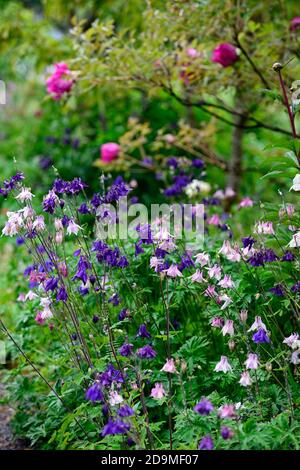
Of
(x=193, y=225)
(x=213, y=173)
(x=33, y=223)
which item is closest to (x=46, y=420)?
(x=33, y=223)

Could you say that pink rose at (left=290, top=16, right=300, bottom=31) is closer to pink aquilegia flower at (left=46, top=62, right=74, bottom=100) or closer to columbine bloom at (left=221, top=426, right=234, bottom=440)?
pink aquilegia flower at (left=46, top=62, right=74, bottom=100)

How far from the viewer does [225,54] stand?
3400 mm

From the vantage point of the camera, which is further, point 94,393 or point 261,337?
point 261,337

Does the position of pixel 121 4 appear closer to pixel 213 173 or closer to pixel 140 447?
pixel 213 173

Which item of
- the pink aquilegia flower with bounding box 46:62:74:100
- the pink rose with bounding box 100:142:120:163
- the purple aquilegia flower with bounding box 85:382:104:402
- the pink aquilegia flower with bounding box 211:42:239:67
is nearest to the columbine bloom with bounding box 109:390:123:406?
the purple aquilegia flower with bounding box 85:382:104:402

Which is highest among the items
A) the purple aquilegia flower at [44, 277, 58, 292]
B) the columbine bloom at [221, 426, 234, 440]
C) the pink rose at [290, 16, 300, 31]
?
the pink rose at [290, 16, 300, 31]

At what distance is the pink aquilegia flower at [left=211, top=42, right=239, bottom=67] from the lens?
3383mm

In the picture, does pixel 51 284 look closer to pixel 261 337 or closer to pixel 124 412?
pixel 124 412

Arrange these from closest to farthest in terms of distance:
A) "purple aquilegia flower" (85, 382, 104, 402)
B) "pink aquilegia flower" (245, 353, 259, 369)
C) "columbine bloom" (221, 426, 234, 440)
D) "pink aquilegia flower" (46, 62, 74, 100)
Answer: "columbine bloom" (221, 426, 234, 440) < "purple aquilegia flower" (85, 382, 104, 402) < "pink aquilegia flower" (245, 353, 259, 369) < "pink aquilegia flower" (46, 62, 74, 100)

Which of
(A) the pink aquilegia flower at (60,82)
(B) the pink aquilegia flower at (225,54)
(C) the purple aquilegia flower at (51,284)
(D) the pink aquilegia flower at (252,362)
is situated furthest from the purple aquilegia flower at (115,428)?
(A) the pink aquilegia flower at (60,82)

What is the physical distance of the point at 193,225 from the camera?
3336 millimetres

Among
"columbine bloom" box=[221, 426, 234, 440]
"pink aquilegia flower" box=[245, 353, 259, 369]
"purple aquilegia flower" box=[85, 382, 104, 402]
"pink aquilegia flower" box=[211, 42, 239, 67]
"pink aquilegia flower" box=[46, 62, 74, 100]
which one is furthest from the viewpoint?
"pink aquilegia flower" box=[46, 62, 74, 100]

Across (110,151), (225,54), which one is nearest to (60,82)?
(110,151)

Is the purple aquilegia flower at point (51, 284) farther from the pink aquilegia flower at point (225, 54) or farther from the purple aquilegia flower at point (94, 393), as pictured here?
the pink aquilegia flower at point (225, 54)
